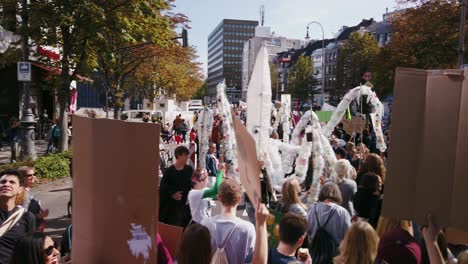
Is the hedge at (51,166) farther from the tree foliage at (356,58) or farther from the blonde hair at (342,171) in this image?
the tree foliage at (356,58)

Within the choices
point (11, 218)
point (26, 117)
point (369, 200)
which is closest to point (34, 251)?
point (11, 218)

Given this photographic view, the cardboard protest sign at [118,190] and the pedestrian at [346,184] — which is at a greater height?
the cardboard protest sign at [118,190]

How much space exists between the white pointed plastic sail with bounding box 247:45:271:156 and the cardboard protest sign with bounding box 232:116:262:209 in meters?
3.25

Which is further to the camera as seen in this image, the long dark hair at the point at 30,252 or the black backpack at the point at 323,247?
the black backpack at the point at 323,247

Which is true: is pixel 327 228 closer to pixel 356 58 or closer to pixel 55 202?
pixel 55 202

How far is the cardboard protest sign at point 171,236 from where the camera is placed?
3.00m

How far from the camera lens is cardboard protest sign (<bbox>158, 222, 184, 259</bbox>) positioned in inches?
118

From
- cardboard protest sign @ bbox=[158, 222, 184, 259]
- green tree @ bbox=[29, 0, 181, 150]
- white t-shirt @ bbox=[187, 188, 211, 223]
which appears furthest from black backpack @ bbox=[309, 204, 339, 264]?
green tree @ bbox=[29, 0, 181, 150]

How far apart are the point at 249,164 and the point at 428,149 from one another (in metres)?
1.05

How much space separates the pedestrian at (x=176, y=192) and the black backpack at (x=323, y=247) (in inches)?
78.6

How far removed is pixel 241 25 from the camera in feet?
504

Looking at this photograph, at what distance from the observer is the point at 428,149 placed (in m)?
2.18

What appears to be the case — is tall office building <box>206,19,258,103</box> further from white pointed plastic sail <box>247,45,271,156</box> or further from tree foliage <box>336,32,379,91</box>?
white pointed plastic sail <box>247,45,271,156</box>

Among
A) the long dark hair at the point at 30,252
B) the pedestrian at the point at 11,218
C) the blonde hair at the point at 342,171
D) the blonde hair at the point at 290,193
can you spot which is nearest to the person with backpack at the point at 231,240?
the long dark hair at the point at 30,252
